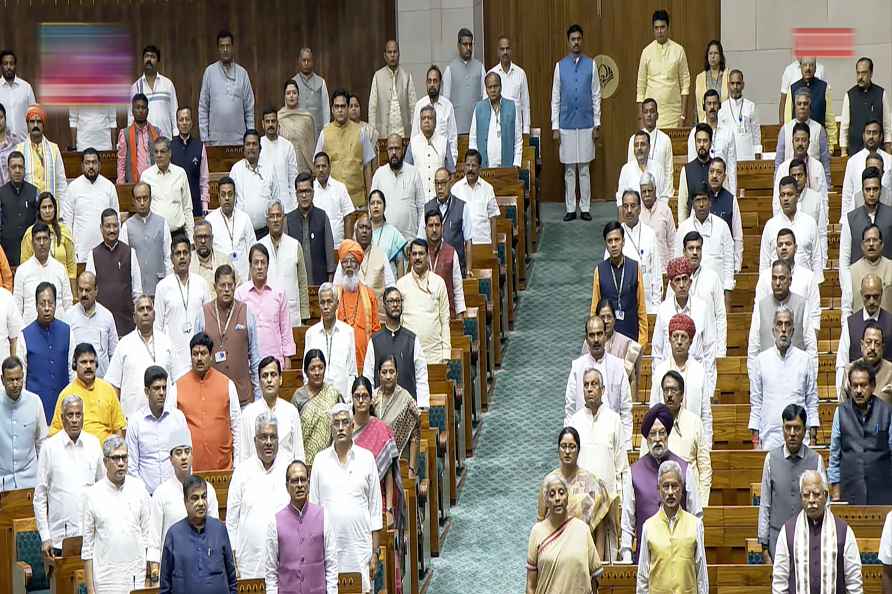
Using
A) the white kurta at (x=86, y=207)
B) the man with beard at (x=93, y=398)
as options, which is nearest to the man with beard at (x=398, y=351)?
the man with beard at (x=93, y=398)

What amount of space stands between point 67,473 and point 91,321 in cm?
157

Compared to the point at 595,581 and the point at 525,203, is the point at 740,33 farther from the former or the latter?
the point at 595,581

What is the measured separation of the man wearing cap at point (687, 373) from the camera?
8.47 meters

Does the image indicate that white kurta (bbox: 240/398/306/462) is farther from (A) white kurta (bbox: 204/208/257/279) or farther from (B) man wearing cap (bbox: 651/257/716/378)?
(A) white kurta (bbox: 204/208/257/279)

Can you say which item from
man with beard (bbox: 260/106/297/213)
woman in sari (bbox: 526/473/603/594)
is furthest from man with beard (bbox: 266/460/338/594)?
man with beard (bbox: 260/106/297/213)

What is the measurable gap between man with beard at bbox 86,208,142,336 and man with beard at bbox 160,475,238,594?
3233mm

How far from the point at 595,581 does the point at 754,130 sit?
6229 mm

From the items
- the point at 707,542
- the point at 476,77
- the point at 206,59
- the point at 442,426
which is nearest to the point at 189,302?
the point at 442,426

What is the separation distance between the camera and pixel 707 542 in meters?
8.00

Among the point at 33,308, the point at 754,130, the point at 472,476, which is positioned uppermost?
the point at 754,130

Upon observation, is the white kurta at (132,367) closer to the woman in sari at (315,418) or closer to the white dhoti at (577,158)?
A: the woman in sari at (315,418)

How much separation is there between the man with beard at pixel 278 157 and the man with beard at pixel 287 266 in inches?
57.3

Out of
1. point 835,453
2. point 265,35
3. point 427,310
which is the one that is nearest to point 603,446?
point 835,453

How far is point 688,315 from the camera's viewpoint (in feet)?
30.0
